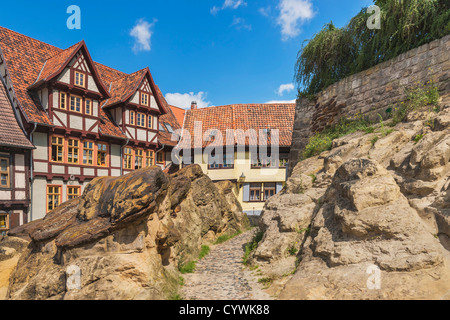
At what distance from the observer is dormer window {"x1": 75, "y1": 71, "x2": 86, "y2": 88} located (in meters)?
18.1

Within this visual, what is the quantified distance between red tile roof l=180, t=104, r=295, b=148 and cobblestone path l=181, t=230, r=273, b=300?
15846 millimetres

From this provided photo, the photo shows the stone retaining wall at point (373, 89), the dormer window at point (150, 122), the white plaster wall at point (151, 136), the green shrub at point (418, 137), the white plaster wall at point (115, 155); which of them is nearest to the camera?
the green shrub at point (418, 137)

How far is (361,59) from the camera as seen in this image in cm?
1102

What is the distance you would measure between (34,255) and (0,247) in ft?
16.5

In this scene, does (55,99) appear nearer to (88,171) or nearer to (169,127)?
(88,171)

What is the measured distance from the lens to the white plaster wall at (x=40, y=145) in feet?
54.1

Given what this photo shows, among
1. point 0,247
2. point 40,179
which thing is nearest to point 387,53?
point 0,247

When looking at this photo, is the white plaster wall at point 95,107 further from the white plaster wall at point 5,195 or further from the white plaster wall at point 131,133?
the white plaster wall at point 5,195

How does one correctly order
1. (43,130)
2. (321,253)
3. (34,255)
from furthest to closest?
(43,130), (34,255), (321,253)

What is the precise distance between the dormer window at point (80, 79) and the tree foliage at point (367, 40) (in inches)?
462

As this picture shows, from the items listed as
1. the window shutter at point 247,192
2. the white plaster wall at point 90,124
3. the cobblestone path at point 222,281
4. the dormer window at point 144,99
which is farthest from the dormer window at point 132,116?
the cobblestone path at point 222,281

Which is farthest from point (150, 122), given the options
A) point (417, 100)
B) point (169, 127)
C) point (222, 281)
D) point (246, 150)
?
point (417, 100)

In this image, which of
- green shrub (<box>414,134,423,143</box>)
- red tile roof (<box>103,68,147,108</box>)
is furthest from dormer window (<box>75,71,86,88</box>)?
green shrub (<box>414,134,423,143</box>)
